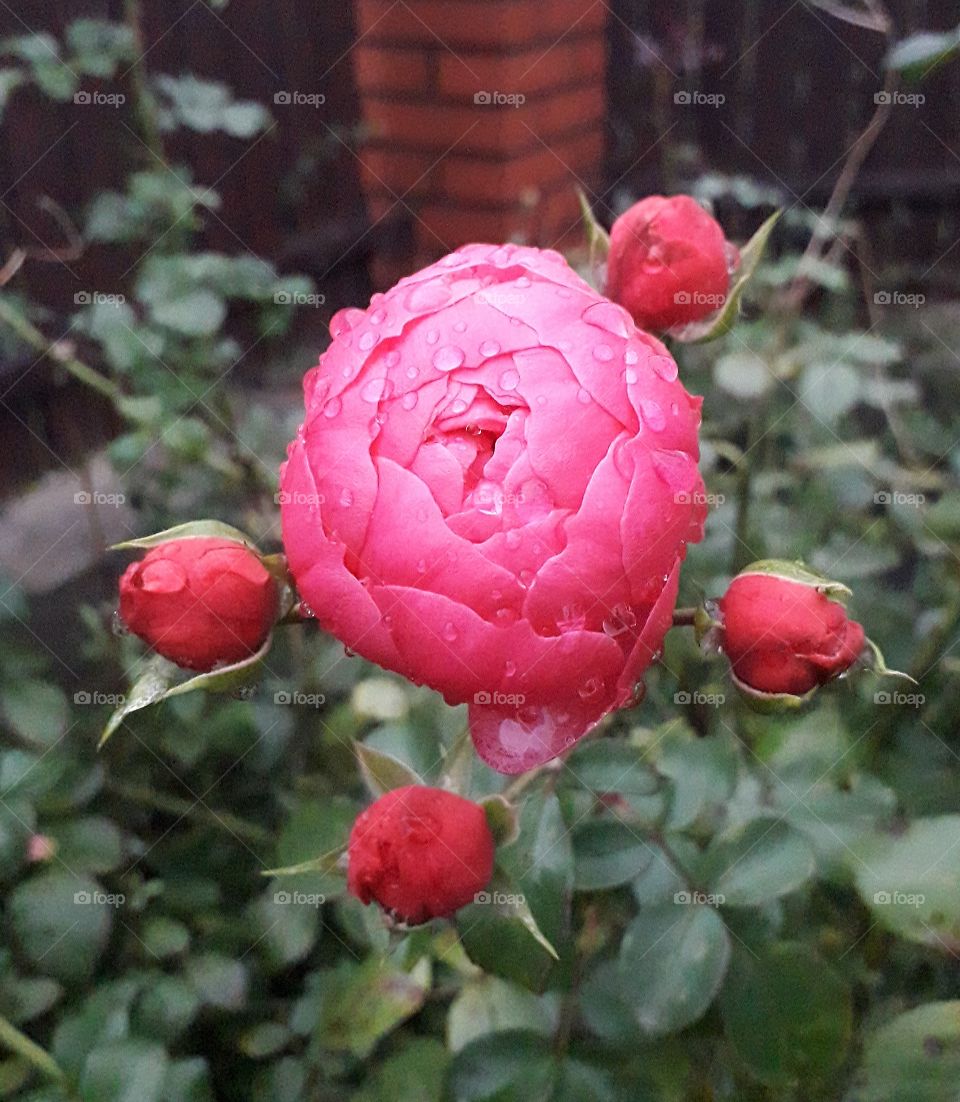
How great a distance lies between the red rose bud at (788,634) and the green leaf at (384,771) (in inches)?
Answer: 8.7

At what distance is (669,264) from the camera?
63cm

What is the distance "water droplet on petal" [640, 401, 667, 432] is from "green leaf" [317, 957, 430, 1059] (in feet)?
1.65

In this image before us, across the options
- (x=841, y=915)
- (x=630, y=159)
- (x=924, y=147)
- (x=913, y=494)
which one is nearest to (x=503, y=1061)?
(x=841, y=915)

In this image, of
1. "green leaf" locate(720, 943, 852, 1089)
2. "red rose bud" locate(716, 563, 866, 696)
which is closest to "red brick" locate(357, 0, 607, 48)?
"red rose bud" locate(716, 563, 866, 696)

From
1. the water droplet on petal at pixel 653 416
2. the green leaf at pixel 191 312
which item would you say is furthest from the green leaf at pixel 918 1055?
the green leaf at pixel 191 312

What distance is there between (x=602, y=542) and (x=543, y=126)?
54.9 inches

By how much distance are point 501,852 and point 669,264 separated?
0.39 meters

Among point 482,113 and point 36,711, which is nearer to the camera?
point 36,711

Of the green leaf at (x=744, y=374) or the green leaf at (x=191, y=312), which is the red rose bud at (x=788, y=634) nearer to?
the green leaf at (x=744, y=374)

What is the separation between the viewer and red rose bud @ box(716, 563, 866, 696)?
52 centimetres

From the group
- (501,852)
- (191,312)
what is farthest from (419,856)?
(191,312)

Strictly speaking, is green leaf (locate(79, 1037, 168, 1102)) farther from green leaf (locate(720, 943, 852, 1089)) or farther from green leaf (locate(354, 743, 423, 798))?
green leaf (locate(720, 943, 852, 1089))

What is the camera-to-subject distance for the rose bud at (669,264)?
631 mm

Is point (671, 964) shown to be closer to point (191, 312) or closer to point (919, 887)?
point (919, 887)
